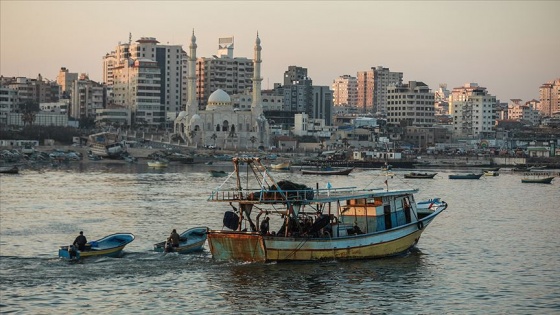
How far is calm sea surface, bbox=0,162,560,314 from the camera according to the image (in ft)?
86.6

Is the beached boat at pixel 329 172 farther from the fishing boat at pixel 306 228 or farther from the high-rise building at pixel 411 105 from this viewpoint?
the high-rise building at pixel 411 105

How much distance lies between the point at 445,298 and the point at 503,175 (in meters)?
73.4

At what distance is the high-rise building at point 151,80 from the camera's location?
151625 millimetres

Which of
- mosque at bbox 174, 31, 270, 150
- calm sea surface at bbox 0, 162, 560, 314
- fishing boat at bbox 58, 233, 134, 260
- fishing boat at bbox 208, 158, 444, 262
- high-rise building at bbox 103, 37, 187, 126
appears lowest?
calm sea surface at bbox 0, 162, 560, 314

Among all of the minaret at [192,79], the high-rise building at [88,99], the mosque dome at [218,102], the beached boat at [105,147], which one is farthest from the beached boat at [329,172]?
the high-rise building at [88,99]

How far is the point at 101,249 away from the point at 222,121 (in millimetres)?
108429

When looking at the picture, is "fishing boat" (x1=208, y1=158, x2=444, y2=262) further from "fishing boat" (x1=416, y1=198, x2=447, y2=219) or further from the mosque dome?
the mosque dome

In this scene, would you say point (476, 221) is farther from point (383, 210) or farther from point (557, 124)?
point (557, 124)

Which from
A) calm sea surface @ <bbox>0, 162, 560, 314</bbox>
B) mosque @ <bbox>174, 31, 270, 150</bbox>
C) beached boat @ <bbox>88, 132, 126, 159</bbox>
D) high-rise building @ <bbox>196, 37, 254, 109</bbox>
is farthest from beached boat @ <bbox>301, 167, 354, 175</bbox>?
high-rise building @ <bbox>196, 37, 254, 109</bbox>

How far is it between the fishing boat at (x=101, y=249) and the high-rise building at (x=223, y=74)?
13045 centimetres

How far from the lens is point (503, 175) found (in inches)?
3878

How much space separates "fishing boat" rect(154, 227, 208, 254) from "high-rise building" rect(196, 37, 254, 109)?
12914 centimetres

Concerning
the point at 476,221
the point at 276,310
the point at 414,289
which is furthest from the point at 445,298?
the point at 476,221

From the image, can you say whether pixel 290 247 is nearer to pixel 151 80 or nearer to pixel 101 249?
pixel 101 249
